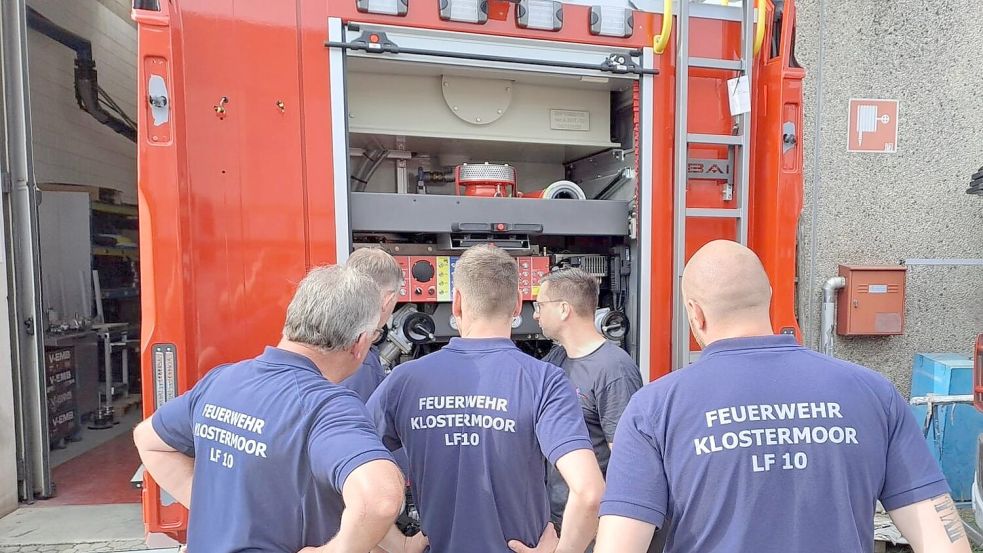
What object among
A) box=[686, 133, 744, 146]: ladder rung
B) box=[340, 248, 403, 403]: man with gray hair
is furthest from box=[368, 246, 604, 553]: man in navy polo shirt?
box=[686, 133, 744, 146]: ladder rung

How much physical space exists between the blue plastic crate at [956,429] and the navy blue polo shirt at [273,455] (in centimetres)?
372

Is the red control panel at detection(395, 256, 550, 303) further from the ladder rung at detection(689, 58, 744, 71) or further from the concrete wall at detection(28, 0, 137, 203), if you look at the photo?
the concrete wall at detection(28, 0, 137, 203)

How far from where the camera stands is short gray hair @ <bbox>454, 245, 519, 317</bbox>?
1.65 meters

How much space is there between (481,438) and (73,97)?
531 cm

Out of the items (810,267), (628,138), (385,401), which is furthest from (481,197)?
(810,267)

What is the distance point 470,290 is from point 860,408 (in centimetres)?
98

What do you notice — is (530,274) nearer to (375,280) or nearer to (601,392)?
(601,392)

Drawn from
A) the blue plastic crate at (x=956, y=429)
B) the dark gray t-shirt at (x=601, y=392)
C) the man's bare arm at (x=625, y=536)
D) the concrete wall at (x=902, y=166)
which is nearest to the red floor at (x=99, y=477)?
the dark gray t-shirt at (x=601, y=392)

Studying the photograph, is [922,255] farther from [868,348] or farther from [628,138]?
[628,138]

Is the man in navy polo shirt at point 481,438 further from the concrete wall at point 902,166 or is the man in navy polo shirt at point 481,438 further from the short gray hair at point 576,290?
the concrete wall at point 902,166

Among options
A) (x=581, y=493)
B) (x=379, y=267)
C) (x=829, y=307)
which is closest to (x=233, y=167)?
(x=379, y=267)

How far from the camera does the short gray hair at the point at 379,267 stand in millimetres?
1911

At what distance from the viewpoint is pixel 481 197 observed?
8.18 feet

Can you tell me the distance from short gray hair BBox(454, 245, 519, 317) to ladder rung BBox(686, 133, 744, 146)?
1194 mm
